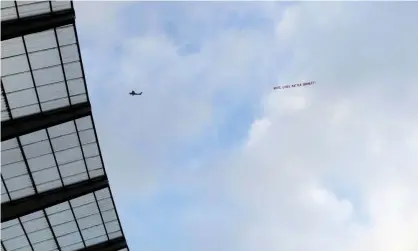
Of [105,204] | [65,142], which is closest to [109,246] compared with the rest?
[105,204]

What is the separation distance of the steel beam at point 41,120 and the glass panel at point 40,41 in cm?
479

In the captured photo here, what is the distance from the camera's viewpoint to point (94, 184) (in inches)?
1676

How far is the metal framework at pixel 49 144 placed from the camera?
3428 centimetres

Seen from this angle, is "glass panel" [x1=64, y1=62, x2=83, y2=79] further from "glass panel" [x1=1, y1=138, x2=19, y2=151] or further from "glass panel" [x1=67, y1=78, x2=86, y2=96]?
"glass panel" [x1=1, y1=138, x2=19, y2=151]

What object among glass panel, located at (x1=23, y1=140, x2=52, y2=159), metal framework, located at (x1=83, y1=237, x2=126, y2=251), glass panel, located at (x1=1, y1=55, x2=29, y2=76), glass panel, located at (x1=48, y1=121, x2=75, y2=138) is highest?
glass panel, located at (x1=1, y1=55, x2=29, y2=76)

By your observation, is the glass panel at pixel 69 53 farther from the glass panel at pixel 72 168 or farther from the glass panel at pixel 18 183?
the glass panel at pixel 18 183

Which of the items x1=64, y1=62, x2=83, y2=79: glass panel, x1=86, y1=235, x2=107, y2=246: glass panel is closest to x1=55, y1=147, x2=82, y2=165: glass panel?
x1=64, y1=62, x2=83, y2=79: glass panel

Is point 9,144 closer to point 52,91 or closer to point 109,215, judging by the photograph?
point 52,91

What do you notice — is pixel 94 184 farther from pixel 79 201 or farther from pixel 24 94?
pixel 24 94

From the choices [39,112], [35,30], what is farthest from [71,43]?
[39,112]

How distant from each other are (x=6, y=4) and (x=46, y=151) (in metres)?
10.4

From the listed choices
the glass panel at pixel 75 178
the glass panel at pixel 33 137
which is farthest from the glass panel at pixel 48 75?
the glass panel at pixel 75 178

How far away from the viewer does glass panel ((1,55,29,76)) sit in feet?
113

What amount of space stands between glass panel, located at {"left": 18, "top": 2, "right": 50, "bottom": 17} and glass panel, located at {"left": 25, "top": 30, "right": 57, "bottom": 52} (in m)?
1.16
